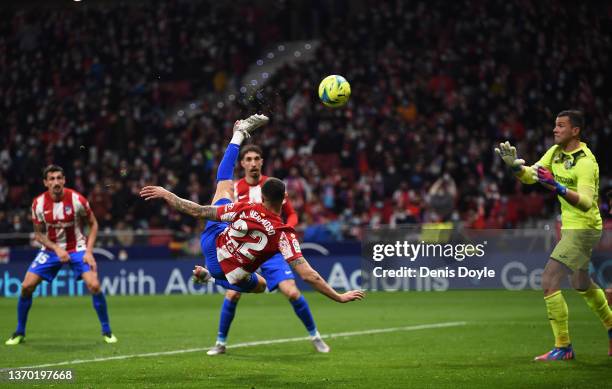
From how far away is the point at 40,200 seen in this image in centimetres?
1409

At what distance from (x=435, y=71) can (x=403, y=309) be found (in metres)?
10.8

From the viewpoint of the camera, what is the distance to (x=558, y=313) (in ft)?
35.5

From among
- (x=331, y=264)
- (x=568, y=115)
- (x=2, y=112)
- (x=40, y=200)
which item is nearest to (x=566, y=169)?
(x=568, y=115)

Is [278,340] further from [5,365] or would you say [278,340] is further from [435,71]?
[435,71]

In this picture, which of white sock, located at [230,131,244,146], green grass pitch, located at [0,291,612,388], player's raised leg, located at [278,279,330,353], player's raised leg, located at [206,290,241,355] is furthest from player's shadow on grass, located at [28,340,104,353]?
white sock, located at [230,131,244,146]

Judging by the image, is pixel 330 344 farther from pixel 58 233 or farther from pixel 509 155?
pixel 509 155

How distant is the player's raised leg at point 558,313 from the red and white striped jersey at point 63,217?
261 inches

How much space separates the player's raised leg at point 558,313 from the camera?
10812mm

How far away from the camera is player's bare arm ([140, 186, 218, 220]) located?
9211mm

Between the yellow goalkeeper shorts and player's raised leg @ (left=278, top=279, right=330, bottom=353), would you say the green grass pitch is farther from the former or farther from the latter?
the yellow goalkeeper shorts

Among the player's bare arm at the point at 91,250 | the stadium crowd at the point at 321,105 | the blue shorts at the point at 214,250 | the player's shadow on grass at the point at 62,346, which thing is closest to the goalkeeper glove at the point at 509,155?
the blue shorts at the point at 214,250

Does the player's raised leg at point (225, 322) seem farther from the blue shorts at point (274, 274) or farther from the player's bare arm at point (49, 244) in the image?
the player's bare arm at point (49, 244)

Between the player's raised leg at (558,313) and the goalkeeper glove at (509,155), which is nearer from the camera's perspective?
the goalkeeper glove at (509,155)

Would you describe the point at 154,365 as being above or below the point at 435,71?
below
